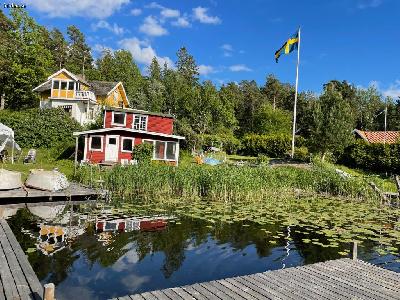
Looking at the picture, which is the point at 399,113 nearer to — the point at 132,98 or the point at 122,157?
the point at 132,98

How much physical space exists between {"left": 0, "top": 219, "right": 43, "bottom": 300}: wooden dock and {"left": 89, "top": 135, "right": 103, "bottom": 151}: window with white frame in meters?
24.4

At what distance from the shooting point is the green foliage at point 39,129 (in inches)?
1510

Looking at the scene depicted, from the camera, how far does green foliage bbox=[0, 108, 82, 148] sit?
3834cm

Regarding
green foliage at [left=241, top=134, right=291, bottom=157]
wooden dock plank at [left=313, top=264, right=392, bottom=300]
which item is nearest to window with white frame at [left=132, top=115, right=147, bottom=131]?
green foliage at [left=241, top=134, right=291, bottom=157]

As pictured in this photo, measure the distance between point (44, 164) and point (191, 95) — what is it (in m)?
29.8

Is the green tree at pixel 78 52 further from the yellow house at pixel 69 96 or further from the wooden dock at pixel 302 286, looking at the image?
the wooden dock at pixel 302 286

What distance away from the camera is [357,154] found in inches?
1576

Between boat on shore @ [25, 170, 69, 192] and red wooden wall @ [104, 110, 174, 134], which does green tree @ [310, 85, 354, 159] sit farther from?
boat on shore @ [25, 170, 69, 192]

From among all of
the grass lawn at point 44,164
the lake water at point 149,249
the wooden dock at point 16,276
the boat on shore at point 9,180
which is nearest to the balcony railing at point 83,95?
the grass lawn at point 44,164

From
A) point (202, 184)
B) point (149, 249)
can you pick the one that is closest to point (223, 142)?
point (202, 184)

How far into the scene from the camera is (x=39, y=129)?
38531 mm

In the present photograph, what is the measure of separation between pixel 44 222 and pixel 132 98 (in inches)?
A: 1977

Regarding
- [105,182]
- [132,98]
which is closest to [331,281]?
[105,182]

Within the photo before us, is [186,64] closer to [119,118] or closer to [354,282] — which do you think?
[119,118]
